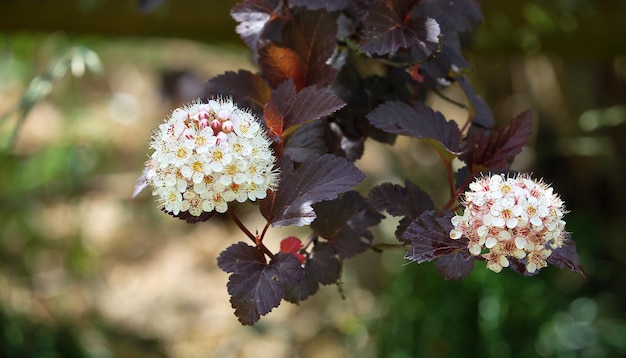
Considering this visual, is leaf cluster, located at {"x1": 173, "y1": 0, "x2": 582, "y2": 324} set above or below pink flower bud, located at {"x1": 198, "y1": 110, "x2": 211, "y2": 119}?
below

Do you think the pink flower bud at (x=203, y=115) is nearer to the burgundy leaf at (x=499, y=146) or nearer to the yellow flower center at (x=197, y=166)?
the yellow flower center at (x=197, y=166)

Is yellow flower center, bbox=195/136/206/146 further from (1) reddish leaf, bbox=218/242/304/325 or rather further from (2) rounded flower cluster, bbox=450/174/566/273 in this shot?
(2) rounded flower cluster, bbox=450/174/566/273

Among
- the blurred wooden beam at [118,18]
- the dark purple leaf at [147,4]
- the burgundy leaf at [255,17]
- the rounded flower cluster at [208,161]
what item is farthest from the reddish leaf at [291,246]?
the blurred wooden beam at [118,18]

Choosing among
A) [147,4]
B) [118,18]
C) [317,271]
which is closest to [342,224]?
[317,271]

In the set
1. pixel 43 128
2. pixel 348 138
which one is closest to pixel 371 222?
pixel 348 138

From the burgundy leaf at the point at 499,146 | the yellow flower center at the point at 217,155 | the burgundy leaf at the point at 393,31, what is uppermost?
the burgundy leaf at the point at 393,31

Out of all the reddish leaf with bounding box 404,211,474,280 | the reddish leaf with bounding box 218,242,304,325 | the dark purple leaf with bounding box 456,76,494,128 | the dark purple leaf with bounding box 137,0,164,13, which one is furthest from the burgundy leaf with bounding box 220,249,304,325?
the dark purple leaf with bounding box 137,0,164,13

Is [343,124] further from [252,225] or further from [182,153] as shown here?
[252,225]
